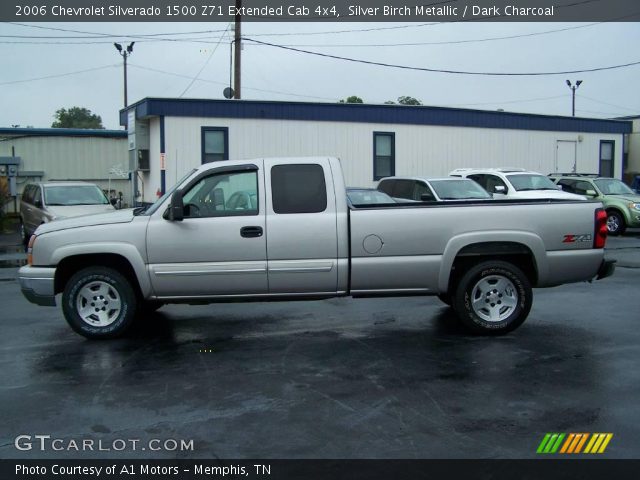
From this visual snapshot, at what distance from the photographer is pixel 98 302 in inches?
305

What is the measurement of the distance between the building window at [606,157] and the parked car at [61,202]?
806 inches

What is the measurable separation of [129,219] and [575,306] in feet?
19.2

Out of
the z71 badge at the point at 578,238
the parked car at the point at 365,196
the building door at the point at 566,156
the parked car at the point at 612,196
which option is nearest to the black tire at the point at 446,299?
the z71 badge at the point at 578,238

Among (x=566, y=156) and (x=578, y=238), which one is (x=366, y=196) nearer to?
(x=578, y=238)

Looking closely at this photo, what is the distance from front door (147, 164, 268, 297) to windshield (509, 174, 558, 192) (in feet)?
44.8

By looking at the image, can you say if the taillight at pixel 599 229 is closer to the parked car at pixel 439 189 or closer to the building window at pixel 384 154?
the parked car at pixel 439 189

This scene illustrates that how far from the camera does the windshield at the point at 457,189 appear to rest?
16.9 m

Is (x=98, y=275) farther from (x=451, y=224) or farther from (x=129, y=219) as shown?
(x=451, y=224)

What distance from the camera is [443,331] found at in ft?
26.5

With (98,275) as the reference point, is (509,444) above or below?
below

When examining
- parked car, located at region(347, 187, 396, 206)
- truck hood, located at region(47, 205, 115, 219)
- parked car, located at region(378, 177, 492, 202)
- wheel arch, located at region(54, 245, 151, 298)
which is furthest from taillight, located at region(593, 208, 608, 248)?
truck hood, located at region(47, 205, 115, 219)
